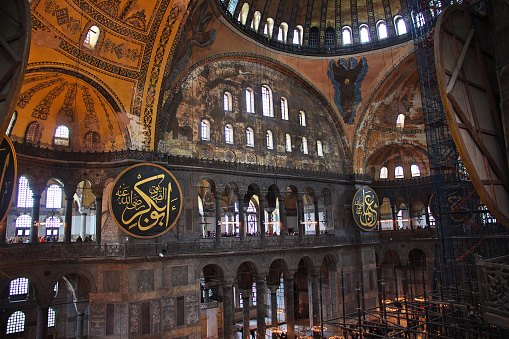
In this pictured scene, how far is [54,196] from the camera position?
67.5 feet

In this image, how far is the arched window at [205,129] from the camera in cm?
1535

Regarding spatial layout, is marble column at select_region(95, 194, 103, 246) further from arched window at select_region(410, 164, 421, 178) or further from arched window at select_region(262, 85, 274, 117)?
arched window at select_region(410, 164, 421, 178)

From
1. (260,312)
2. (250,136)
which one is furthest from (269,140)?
(260,312)

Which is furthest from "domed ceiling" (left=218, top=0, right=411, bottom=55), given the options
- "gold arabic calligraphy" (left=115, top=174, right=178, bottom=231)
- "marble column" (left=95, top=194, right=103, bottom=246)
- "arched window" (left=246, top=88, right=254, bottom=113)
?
"marble column" (left=95, top=194, right=103, bottom=246)

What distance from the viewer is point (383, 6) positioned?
62.4ft

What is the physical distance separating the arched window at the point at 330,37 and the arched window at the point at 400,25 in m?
3.04

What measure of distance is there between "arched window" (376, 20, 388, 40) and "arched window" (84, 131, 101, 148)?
1423 centimetres

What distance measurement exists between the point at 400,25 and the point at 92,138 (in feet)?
50.0

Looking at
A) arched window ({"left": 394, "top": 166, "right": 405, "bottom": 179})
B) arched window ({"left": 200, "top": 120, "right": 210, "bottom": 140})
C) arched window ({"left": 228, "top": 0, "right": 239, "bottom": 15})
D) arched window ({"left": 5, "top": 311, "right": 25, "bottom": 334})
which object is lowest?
arched window ({"left": 5, "top": 311, "right": 25, "bottom": 334})

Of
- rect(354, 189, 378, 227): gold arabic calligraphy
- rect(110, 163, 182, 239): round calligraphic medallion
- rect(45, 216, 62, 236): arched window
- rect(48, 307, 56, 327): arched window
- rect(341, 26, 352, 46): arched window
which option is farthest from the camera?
rect(45, 216, 62, 236): arched window

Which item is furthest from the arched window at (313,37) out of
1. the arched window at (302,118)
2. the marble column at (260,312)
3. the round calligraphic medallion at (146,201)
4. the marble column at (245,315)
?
the marble column at (245,315)

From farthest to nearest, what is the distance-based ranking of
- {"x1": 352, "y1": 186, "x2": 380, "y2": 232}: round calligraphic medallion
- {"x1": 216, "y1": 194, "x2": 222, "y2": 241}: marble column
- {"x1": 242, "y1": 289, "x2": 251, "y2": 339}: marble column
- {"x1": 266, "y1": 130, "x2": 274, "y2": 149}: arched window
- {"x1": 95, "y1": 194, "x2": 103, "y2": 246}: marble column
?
{"x1": 352, "y1": 186, "x2": 380, "y2": 232}: round calligraphic medallion
{"x1": 266, "y1": 130, "x2": 274, "y2": 149}: arched window
{"x1": 242, "y1": 289, "x2": 251, "y2": 339}: marble column
{"x1": 216, "y1": 194, "x2": 222, "y2": 241}: marble column
{"x1": 95, "y1": 194, "x2": 103, "y2": 246}: marble column

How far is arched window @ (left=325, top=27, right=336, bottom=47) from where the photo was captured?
64.8ft

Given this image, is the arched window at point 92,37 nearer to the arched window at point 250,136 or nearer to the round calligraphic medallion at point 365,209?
the arched window at point 250,136
